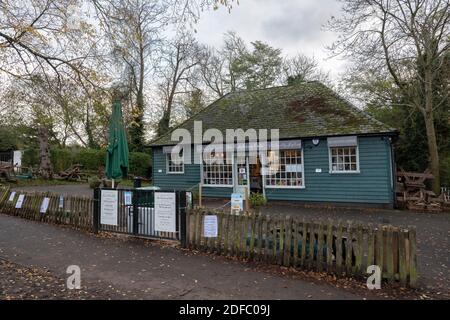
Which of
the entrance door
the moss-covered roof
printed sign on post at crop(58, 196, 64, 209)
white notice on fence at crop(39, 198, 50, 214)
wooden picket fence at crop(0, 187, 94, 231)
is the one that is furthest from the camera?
the entrance door

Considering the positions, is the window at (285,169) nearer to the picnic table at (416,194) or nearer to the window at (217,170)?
the window at (217,170)

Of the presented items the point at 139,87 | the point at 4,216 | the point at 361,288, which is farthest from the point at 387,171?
the point at 139,87

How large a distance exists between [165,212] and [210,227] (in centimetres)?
130

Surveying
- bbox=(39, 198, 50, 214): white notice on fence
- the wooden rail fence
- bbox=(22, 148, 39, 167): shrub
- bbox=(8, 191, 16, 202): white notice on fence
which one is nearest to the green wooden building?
the wooden rail fence

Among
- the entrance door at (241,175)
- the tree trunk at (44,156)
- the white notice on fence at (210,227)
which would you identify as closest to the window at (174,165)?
the entrance door at (241,175)

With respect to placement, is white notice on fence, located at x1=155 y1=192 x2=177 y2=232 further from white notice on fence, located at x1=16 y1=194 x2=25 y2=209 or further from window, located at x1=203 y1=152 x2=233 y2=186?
window, located at x1=203 y1=152 x2=233 y2=186

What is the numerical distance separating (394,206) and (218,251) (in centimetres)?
983

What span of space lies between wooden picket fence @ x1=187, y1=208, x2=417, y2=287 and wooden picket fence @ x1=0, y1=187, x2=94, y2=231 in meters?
3.81

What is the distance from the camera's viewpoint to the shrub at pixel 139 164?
28.3m

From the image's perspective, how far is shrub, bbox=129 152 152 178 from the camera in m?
28.3

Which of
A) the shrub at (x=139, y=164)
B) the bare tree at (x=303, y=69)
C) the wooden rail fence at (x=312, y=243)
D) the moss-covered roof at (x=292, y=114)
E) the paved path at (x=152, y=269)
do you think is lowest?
the paved path at (x=152, y=269)

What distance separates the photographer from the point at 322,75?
31172 millimetres

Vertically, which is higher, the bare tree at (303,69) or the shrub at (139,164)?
the bare tree at (303,69)

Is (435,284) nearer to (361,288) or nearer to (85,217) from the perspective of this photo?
(361,288)
